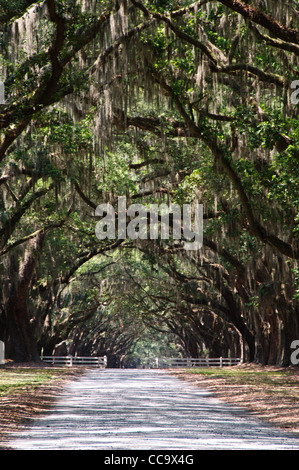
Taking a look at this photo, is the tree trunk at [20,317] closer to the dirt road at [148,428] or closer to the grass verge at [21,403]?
the grass verge at [21,403]

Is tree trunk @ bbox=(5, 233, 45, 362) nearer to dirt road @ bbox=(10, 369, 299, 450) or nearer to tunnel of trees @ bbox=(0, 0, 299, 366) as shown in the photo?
tunnel of trees @ bbox=(0, 0, 299, 366)

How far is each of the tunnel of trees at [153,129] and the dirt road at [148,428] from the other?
14.6 feet

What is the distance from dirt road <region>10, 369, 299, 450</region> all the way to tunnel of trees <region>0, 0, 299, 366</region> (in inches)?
176

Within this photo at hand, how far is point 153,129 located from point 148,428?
957cm

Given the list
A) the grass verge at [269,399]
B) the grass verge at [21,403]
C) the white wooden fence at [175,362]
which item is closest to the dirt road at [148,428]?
the grass verge at [21,403]

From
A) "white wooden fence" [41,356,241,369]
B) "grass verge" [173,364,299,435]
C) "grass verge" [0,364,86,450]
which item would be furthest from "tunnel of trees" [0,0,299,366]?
"white wooden fence" [41,356,241,369]

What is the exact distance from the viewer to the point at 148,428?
798 cm

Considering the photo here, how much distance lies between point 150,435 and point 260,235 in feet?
24.2

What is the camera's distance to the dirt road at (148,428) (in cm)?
654

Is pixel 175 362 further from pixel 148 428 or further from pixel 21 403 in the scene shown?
pixel 148 428

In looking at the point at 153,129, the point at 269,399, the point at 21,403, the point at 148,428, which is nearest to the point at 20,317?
the point at 153,129

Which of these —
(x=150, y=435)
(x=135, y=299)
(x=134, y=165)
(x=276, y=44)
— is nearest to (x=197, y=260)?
(x=134, y=165)
